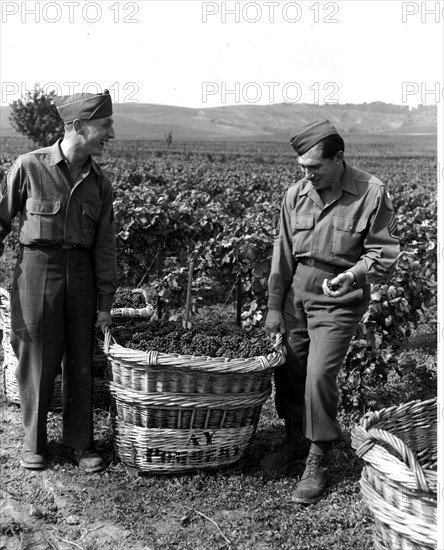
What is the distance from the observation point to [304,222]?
12.6 ft

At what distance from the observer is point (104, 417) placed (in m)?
4.82

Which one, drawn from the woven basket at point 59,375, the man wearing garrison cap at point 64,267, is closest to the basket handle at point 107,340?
the man wearing garrison cap at point 64,267

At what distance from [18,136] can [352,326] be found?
95.6m

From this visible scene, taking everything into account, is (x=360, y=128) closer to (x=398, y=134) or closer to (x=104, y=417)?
(x=398, y=134)

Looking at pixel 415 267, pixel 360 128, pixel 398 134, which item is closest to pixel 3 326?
pixel 415 267

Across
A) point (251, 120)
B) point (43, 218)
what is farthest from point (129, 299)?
point (251, 120)

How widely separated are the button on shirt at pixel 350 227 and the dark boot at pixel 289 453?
0.99 metres

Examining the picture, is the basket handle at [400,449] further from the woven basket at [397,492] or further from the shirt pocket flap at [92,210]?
the shirt pocket flap at [92,210]

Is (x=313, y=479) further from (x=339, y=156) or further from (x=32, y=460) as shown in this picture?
(x=339, y=156)

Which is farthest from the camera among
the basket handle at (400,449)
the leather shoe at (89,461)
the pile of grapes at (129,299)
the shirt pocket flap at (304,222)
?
the pile of grapes at (129,299)

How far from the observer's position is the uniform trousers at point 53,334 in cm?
393

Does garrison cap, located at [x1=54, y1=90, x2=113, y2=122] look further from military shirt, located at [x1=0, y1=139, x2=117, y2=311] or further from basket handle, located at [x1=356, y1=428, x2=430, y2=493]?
basket handle, located at [x1=356, y1=428, x2=430, y2=493]

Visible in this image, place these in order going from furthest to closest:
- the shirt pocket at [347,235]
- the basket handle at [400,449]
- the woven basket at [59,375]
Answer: the woven basket at [59,375]
the shirt pocket at [347,235]
the basket handle at [400,449]

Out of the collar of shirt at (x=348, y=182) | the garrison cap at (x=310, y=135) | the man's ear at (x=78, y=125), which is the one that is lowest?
the collar of shirt at (x=348, y=182)
